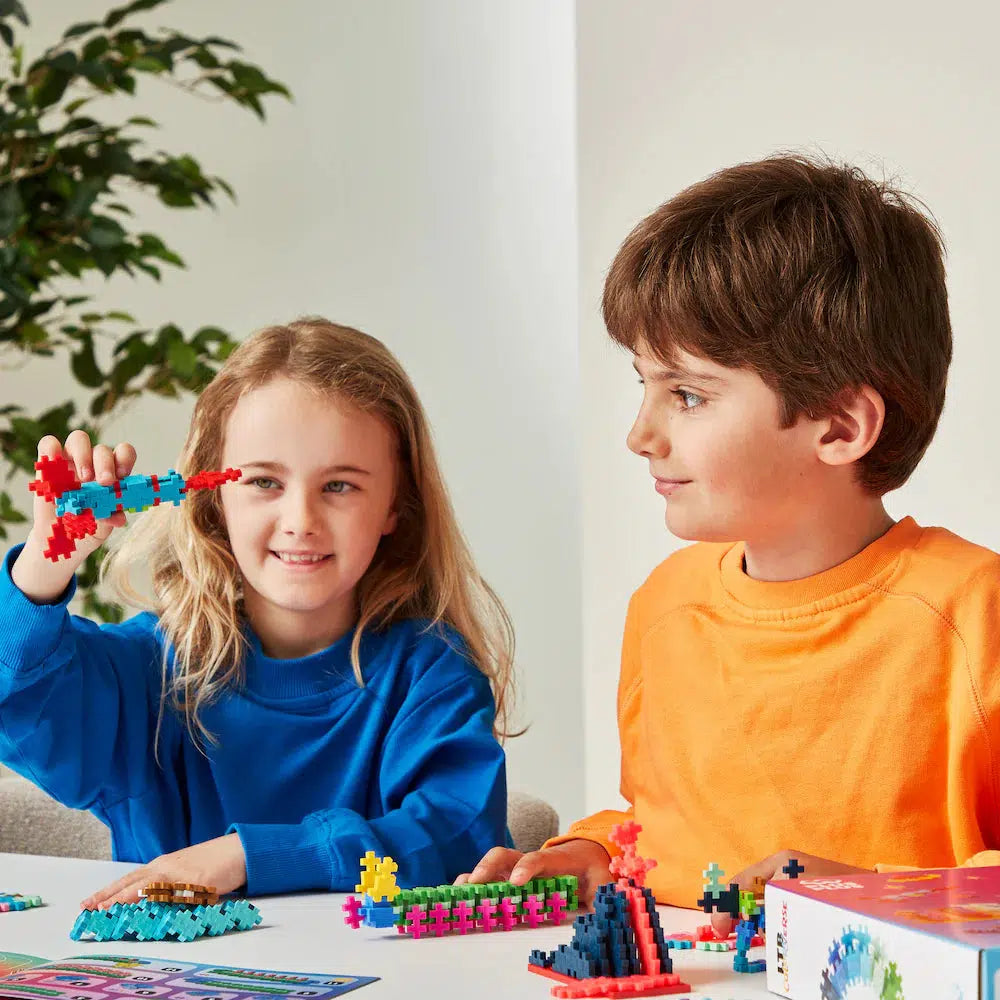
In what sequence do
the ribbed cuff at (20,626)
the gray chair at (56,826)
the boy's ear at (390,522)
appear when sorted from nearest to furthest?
1. the ribbed cuff at (20,626)
2. the boy's ear at (390,522)
3. the gray chair at (56,826)

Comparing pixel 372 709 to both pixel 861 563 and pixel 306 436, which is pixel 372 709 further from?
pixel 861 563

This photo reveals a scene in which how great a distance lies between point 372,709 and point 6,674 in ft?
1.10

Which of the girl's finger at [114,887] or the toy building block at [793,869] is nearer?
the toy building block at [793,869]

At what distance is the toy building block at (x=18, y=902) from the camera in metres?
0.97

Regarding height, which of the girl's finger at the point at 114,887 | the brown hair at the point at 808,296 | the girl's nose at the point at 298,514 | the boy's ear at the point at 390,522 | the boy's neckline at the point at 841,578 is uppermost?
the brown hair at the point at 808,296

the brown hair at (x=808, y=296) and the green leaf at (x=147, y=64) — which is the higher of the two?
the green leaf at (x=147, y=64)

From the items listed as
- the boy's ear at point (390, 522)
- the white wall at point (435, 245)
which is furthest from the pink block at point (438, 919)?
the white wall at point (435, 245)

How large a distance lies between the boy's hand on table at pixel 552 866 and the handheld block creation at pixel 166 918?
0.50 ft

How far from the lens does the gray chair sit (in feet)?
4.98

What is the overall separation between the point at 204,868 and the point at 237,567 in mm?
401

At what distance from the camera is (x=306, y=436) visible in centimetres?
126

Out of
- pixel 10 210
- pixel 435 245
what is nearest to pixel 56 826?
pixel 10 210

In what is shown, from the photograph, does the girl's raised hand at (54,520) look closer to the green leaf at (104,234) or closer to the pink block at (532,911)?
the pink block at (532,911)

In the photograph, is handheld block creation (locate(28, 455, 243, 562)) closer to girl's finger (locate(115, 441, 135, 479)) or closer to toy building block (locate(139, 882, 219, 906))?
girl's finger (locate(115, 441, 135, 479))
